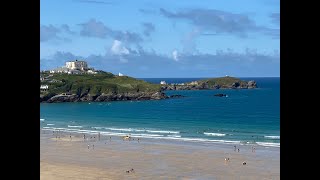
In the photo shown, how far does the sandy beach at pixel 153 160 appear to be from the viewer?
79.7ft

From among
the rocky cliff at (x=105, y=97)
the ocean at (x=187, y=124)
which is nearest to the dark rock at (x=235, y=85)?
the rocky cliff at (x=105, y=97)

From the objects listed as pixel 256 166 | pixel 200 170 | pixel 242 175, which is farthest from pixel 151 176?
pixel 256 166

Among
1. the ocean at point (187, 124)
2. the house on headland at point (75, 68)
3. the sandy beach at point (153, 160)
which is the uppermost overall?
the house on headland at point (75, 68)

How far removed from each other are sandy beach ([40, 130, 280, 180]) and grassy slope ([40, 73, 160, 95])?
62003 millimetres

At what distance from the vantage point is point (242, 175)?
79.3 ft

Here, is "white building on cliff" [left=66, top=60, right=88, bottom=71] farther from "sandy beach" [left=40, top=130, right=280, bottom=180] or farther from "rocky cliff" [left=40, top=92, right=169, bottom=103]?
"sandy beach" [left=40, top=130, right=280, bottom=180]

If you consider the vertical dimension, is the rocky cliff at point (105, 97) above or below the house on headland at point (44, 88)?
below

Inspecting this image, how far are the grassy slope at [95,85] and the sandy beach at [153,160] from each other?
62.0 metres

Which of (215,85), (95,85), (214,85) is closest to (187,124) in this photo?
(95,85)

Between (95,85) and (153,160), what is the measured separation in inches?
2894

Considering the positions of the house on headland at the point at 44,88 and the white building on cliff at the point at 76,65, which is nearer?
the house on headland at the point at 44,88

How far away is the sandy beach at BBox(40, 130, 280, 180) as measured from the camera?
24.3m

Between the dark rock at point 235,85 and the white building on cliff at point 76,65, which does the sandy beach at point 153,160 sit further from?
the dark rock at point 235,85
